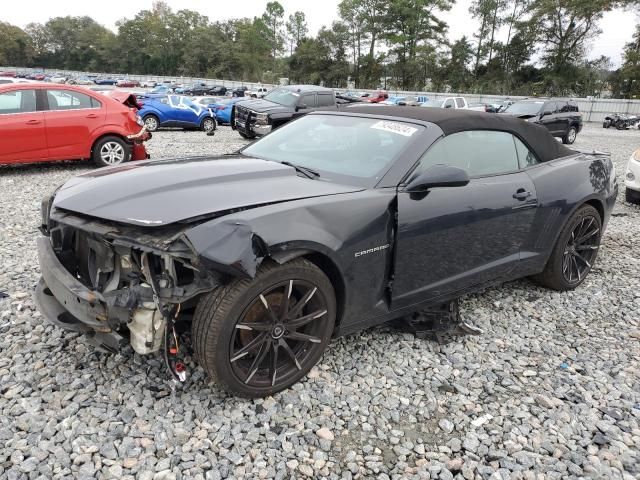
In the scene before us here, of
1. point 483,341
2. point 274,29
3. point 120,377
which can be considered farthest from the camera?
point 274,29

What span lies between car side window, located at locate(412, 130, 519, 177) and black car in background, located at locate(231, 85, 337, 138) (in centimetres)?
990

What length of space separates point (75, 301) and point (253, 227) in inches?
38.9

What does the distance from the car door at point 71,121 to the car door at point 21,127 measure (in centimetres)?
14

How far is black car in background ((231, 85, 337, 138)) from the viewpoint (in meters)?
13.5

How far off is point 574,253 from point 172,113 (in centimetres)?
1463

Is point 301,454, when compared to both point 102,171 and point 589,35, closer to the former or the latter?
point 102,171

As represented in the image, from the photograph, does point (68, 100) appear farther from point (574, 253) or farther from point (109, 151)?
point (574, 253)

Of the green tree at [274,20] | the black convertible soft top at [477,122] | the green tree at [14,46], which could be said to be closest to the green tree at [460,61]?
the green tree at [274,20]

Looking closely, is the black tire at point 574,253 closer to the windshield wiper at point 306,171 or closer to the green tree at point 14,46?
the windshield wiper at point 306,171

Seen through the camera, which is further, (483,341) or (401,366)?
(483,341)

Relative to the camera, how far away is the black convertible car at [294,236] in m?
2.25

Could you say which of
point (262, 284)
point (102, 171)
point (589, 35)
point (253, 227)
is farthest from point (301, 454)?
point (589, 35)

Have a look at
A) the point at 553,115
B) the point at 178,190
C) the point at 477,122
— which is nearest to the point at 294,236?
the point at 178,190

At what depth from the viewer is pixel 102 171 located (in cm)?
311
